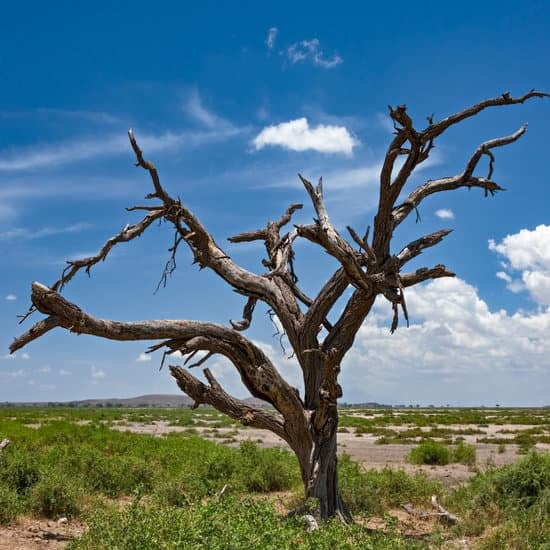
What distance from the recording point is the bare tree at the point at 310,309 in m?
9.64

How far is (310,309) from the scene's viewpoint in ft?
35.1

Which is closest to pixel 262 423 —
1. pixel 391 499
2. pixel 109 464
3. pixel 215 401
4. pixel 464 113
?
pixel 215 401

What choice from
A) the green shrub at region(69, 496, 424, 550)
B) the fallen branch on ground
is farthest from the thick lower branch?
the fallen branch on ground

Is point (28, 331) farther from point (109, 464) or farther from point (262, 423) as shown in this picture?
point (109, 464)

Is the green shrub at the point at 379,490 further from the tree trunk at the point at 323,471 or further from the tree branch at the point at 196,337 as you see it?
the tree branch at the point at 196,337

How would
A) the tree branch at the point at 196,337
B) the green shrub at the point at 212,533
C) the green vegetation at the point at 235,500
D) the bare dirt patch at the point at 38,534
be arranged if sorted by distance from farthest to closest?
the bare dirt patch at the point at 38,534 → the tree branch at the point at 196,337 → the green vegetation at the point at 235,500 → the green shrub at the point at 212,533

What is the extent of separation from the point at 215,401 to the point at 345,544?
428cm

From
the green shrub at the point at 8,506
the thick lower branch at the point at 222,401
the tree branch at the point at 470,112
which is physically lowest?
the green shrub at the point at 8,506

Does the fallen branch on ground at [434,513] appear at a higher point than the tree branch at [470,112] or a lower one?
lower

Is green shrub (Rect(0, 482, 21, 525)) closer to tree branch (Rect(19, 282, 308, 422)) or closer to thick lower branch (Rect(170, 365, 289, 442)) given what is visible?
tree branch (Rect(19, 282, 308, 422))

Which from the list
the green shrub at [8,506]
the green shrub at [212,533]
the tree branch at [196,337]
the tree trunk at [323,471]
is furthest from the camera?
the green shrub at [8,506]

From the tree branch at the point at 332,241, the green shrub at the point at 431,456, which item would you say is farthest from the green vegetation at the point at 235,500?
the green shrub at the point at 431,456

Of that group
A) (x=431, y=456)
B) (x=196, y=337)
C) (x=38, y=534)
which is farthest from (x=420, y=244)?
(x=431, y=456)

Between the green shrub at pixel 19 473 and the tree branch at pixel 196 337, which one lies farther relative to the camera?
the green shrub at pixel 19 473
